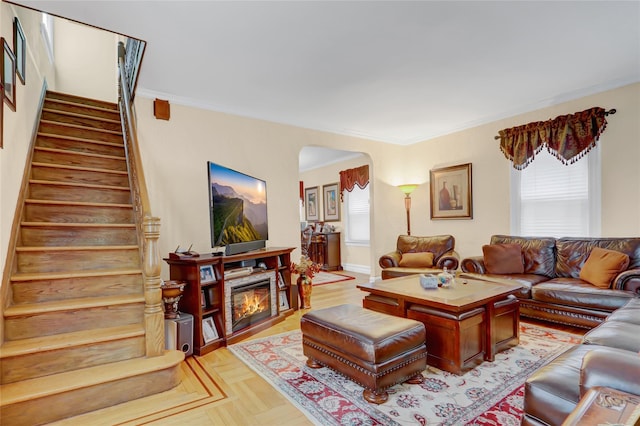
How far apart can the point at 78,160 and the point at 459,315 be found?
12.5 ft

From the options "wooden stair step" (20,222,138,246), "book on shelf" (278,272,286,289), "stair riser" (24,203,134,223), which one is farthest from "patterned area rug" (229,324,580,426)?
"stair riser" (24,203,134,223)

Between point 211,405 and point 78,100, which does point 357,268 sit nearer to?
point 211,405

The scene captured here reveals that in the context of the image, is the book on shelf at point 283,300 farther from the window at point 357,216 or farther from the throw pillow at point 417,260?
the window at point 357,216

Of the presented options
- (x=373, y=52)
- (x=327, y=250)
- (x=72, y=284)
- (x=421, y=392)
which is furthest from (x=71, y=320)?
(x=327, y=250)

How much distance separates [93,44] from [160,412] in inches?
224

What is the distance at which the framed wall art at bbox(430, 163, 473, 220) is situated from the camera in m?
5.18

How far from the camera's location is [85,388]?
2004 millimetres

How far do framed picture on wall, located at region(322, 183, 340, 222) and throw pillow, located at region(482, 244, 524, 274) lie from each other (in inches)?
159

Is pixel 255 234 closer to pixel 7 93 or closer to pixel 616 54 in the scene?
pixel 7 93

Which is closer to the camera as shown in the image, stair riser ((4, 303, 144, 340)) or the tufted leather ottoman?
the tufted leather ottoman

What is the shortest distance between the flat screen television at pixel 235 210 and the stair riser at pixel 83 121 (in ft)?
6.19

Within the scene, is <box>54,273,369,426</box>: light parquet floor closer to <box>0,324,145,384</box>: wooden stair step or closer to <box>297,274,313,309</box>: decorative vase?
<box>0,324,145,384</box>: wooden stair step

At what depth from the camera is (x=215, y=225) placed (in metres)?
3.01

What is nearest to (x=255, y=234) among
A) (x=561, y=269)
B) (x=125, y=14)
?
(x=125, y=14)
